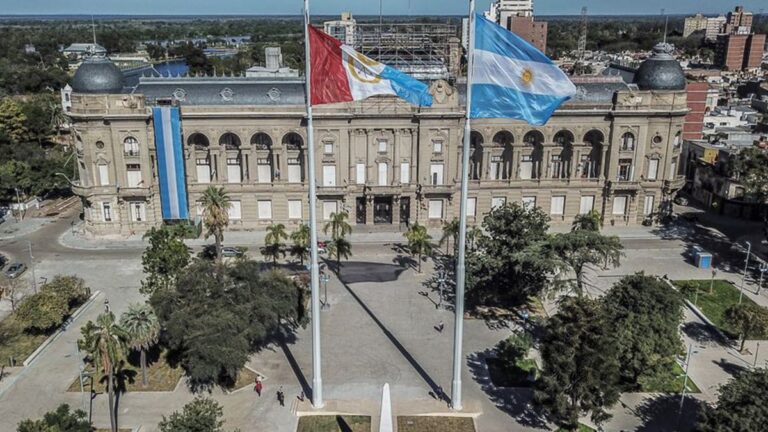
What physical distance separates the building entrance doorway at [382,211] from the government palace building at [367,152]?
5.6 inches

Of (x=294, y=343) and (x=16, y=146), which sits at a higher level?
(x=16, y=146)

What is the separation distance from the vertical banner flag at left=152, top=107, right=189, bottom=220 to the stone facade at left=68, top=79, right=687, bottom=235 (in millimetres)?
1722

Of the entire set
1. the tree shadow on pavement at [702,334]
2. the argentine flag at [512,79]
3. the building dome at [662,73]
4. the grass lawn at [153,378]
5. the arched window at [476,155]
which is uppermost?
the building dome at [662,73]

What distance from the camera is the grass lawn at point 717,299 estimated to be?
60969 mm

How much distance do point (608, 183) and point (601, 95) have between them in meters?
11.0

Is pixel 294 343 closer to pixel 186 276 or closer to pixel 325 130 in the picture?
pixel 186 276

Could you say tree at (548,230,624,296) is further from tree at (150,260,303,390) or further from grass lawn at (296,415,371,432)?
tree at (150,260,303,390)

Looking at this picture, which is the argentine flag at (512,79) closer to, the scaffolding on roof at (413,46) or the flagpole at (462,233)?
the flagpole at (462,233)

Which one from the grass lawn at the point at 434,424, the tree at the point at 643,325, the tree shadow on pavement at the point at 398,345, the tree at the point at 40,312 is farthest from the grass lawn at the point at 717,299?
the tree at the point at 40,312

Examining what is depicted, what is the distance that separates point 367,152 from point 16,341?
42.5 meters

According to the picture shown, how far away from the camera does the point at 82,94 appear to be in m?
77.1

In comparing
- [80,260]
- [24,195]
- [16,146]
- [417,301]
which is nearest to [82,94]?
[80,260]

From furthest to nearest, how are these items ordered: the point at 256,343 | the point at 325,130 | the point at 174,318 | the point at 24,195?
the point at 24,195 → the point at 325,130 → the point at 256,343 → the point at 174,318

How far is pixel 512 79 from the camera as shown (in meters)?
35.8
